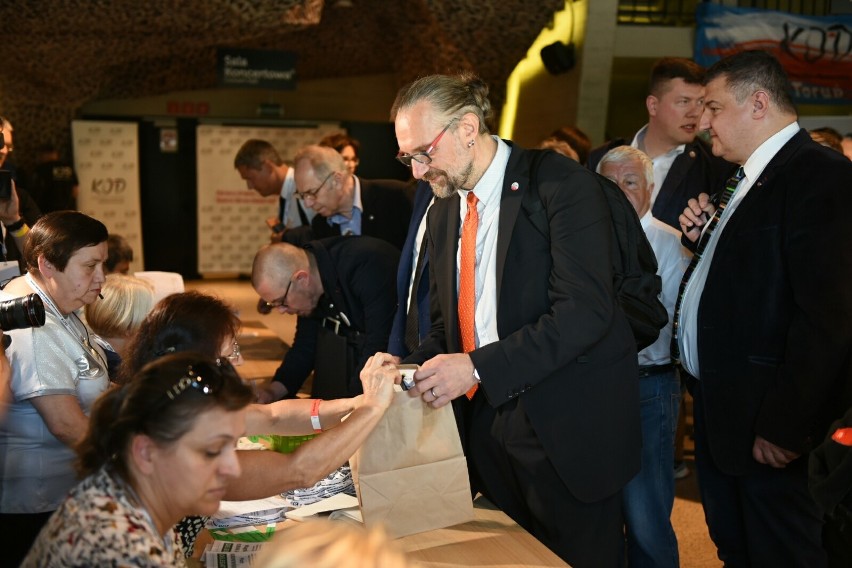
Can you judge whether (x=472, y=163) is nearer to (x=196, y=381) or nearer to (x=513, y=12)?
(x=196, y=381)

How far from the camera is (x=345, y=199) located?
4559 mm

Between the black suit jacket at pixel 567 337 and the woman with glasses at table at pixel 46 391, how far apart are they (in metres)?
1.12

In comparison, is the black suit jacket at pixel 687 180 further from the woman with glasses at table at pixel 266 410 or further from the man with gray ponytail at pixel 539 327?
the woman with glasses at table at pixel 266 410

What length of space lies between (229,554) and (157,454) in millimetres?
560

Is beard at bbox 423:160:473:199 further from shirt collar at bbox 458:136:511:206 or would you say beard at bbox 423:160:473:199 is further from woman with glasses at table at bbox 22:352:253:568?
woman with glasses at table at bbox 22:352:253:568

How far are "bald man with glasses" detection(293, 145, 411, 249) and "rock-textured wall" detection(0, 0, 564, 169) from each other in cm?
358

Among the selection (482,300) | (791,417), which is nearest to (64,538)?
(482,300)

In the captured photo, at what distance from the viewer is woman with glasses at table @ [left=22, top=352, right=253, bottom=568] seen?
139 cm

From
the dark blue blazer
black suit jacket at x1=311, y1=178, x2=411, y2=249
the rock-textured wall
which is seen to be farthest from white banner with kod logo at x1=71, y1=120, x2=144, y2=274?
the dark blue blazer

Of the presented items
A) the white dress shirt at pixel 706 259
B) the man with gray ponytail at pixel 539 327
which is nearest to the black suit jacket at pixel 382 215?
the white dress shirt at pixel 706 259

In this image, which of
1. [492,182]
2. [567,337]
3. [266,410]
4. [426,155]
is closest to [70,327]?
[266,410]

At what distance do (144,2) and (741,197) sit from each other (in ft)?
25.4

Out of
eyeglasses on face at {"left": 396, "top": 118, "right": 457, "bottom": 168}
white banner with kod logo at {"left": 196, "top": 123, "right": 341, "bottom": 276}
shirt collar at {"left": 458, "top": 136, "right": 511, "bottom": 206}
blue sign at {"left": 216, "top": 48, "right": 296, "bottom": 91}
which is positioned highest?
blue sign at {"left": 216, "top": 48, "right": 296, "bottom": 91}

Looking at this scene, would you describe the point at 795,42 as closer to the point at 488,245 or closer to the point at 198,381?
the point at 488,245
